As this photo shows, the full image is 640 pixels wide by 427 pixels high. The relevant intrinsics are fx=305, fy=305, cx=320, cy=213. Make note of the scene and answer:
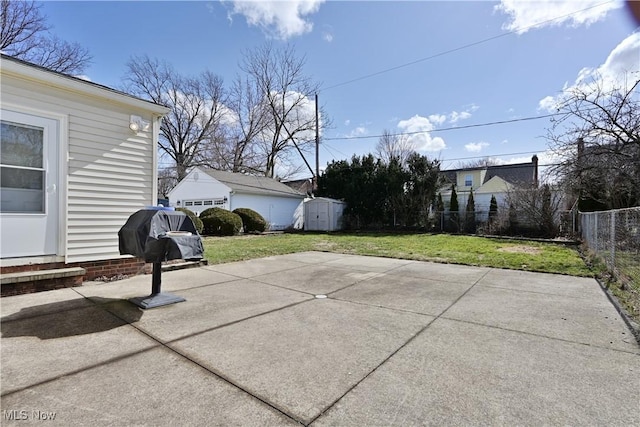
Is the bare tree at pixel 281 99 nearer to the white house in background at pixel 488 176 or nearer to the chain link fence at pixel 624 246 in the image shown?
the white house in background at pixel 488 176

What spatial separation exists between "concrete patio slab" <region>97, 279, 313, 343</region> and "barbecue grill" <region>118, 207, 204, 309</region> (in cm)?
25

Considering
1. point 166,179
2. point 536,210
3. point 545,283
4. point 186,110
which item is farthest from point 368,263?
point 166,179

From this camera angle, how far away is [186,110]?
92.8 ft

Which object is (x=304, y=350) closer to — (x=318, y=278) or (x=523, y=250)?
(x=318, y=278)

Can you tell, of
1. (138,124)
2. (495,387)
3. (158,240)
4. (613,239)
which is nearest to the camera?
(495,387)

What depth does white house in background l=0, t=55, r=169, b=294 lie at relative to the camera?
413 cm

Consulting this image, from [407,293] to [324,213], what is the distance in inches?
592

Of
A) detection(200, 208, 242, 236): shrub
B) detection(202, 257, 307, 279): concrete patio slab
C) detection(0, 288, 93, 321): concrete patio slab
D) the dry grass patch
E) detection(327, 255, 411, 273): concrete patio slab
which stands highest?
detection(200, 208, 242, 236): shrub

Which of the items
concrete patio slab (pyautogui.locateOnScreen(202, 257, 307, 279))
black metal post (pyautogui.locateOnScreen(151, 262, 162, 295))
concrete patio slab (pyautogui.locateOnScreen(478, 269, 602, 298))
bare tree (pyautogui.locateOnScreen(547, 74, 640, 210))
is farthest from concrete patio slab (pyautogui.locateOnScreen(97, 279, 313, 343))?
bare tree (pyautogui.locateOnScreen(547, 74, 640, 210))

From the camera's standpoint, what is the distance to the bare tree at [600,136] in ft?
28.1

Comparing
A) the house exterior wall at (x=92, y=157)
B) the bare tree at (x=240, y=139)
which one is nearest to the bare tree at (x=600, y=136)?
the house exterior wall at (x=92, y=157)

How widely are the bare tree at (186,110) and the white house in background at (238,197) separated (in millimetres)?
8898

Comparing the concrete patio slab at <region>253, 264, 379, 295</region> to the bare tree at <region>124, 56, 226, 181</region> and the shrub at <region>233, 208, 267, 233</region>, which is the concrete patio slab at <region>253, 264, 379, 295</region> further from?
the bare tree at <region>124, 56, 226, 181</region>

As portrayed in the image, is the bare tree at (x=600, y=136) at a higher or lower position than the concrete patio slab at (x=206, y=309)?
higher
